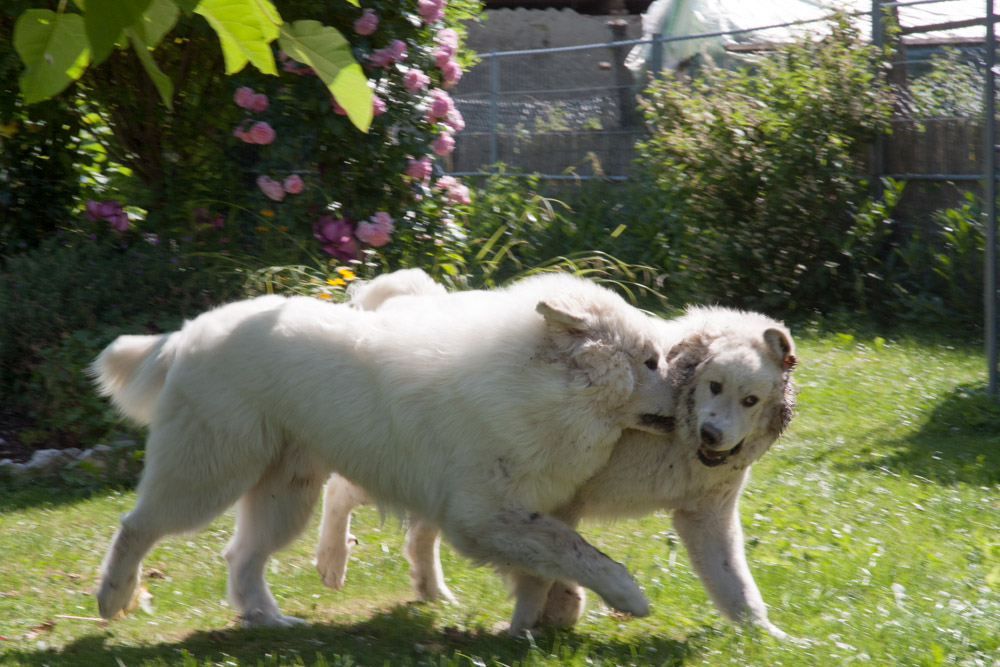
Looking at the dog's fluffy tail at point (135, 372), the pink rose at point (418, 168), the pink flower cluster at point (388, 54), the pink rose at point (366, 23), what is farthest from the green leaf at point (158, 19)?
the pink rose at point (418, 168)

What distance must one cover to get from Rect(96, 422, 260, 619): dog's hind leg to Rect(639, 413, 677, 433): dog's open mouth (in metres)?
1.72

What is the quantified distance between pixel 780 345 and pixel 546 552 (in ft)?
4.11

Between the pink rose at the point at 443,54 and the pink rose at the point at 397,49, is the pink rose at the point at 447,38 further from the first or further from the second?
the pink rose at the point at 397,49

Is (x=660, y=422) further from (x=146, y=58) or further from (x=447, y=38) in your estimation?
(x=447, y=38)

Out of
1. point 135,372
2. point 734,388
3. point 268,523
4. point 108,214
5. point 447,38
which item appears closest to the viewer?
point 734,388

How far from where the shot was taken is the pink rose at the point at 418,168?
8555 millimetres

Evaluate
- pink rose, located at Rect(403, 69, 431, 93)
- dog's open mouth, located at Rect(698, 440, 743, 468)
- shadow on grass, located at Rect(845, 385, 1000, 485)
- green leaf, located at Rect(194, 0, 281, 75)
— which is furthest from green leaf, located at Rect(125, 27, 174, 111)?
pink rose, located at Rect(403, 69, 431, 93)

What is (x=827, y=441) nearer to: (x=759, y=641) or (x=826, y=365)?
(x=826, y=365)

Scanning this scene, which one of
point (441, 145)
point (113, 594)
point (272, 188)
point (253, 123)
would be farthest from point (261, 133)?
point (113, 594)

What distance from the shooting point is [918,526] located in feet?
18.5

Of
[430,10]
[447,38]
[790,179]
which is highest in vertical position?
[430,10]

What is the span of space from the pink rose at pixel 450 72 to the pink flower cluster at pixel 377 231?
1.51 meters

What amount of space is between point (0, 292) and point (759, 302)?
23.4 ft

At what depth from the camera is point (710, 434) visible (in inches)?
159
